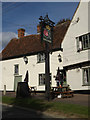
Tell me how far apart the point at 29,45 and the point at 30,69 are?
412 centimetres

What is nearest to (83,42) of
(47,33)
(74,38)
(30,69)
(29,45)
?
(74,38)

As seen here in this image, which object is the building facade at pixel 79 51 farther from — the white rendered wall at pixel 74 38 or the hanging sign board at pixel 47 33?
the hanging sign board at pixel 47 33

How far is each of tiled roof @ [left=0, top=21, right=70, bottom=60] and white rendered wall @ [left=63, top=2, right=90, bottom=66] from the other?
1651 mm

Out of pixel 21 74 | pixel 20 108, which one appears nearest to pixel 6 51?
pixel 21 74

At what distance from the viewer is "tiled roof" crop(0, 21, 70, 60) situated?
22328mm

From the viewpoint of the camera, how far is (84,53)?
17.1m

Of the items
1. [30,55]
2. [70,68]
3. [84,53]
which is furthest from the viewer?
[30,55]

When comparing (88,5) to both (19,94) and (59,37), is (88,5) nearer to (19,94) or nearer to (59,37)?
(59,37)

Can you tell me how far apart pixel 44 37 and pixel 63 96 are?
5198mm

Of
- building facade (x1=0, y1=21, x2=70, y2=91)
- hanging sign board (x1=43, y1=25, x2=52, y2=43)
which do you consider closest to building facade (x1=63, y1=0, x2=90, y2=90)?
building facade (x1=0, y1=21, x2=70, y2=91)

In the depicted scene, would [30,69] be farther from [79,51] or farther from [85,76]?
[85,76]

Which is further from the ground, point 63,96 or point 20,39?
point 20,39

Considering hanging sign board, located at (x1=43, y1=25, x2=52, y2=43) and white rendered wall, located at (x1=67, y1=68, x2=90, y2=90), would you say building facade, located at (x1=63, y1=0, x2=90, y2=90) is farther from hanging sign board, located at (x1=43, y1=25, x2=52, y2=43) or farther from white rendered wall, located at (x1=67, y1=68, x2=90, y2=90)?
hanging sign board, located at (x1=43, y1=25, x2=52, y2=43)

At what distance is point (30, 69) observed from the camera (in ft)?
76.7
